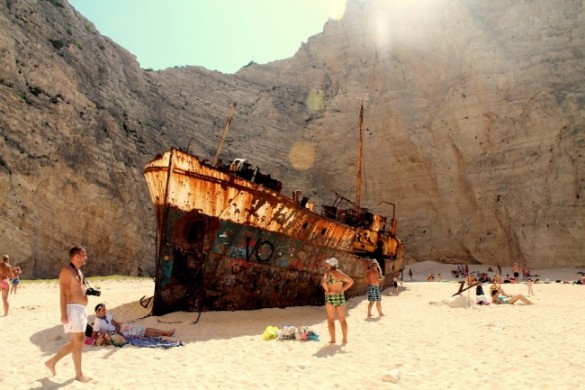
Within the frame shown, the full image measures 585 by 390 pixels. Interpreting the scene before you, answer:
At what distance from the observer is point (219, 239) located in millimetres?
9133

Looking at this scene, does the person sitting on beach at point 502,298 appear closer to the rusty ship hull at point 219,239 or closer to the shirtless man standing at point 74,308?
the rusty ship hull at point 219,239

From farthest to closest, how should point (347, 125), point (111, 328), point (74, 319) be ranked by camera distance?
point (347, 125) → point (111, 328) → point (74, 319)

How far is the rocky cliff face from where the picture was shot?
22.6 meters

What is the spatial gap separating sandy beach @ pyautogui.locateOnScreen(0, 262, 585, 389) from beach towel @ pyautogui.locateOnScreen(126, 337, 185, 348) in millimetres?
136

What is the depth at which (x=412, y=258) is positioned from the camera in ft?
119

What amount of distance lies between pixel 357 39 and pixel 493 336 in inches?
1789

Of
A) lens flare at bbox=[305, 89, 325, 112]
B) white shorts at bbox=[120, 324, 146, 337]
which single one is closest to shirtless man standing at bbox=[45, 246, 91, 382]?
white shorts at bbox=[120, 324, 146, 337]

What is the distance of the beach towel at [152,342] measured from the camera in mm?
6242

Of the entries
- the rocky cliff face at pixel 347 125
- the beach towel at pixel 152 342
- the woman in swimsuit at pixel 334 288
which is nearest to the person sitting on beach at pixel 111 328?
the beach towel at pixel 152 342

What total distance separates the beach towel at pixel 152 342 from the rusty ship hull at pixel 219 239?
80.5 inches

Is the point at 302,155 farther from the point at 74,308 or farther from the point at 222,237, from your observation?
the point at 74,308

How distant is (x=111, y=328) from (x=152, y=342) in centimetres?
75

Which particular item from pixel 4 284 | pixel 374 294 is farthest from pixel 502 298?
pixel 4 284

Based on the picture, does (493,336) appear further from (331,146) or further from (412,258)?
(331,146)
